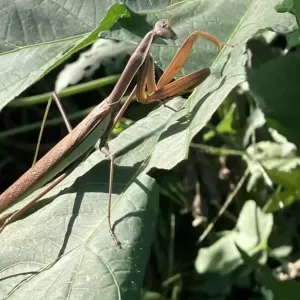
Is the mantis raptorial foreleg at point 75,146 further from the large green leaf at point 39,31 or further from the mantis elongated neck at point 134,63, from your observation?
the large green leaf at point 39,31

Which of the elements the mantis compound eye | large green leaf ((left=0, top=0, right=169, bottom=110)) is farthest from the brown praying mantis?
large green leaf ((left=0, top=0, right=169, bottom=110))

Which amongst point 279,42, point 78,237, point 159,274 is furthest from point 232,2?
point 159,274

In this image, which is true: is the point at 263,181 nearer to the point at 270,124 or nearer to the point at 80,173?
the point at 270,124

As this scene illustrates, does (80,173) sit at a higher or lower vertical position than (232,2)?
lower

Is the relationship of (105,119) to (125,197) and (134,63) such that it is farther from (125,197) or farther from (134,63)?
(125,197)

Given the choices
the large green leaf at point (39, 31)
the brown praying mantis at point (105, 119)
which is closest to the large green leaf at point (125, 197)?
the brown praying mantis at point (105, 119)

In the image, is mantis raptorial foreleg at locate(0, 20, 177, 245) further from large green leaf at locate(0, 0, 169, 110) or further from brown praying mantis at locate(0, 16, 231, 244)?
large green leaf at locate(0, 0, 169, 110)

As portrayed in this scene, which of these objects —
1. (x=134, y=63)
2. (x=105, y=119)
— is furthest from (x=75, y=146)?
(x=134, y=63)
